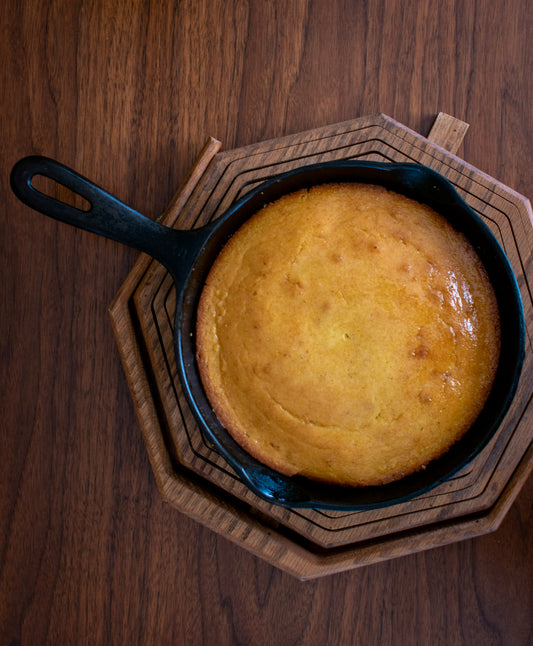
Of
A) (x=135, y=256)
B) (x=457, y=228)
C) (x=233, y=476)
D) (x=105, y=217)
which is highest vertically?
(x=457, y=228)

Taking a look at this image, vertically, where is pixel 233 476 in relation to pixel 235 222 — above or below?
below

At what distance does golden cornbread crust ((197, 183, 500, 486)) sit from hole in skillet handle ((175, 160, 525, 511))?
18mm

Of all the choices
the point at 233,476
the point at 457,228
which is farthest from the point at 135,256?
the point at 457,228

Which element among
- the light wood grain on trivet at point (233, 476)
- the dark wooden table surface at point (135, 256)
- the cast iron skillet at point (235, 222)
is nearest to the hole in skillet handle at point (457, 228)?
the cast iron skillet at point (235, 222)

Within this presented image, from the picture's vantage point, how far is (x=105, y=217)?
2.94ft

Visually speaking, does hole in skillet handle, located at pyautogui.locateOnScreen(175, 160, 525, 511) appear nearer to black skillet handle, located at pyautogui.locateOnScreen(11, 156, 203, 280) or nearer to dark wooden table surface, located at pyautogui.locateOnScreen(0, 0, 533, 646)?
black skillet handle, located at pyautogui.locateOnScreen(11, 156, 203, 280)

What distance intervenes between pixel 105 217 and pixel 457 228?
0.64 metres

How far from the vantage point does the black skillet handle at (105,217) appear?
89 centimetres

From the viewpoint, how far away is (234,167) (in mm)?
1044

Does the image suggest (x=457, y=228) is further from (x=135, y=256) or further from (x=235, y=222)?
(x=135, y=256)

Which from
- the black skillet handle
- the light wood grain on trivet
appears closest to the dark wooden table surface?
the light wood grain on trivet

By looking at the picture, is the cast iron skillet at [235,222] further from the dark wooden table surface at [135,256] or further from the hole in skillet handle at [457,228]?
the dark wooden table surface at [135,256]

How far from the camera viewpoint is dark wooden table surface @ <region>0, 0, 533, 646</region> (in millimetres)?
1143

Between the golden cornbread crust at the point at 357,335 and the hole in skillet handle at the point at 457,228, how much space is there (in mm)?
18
